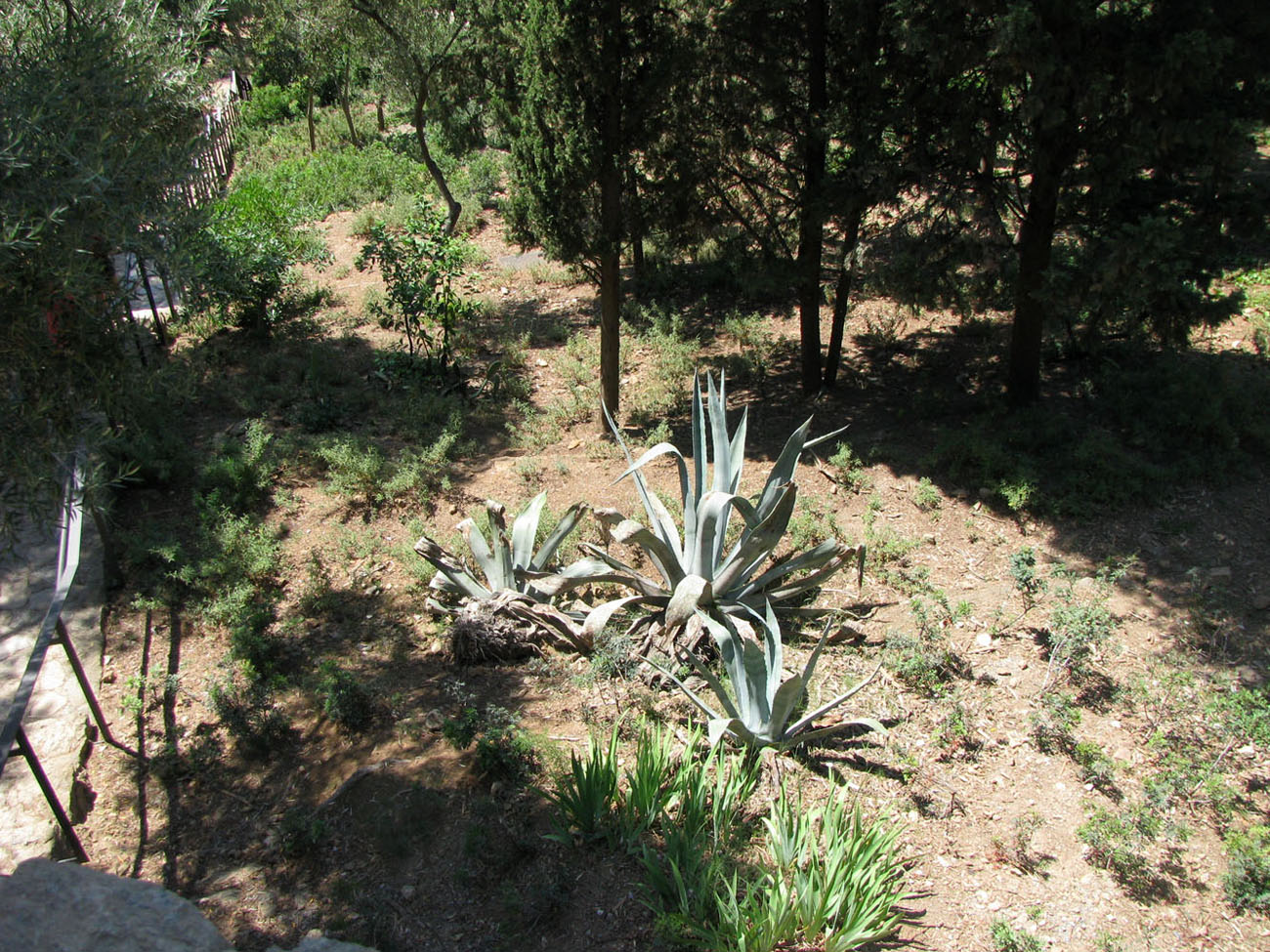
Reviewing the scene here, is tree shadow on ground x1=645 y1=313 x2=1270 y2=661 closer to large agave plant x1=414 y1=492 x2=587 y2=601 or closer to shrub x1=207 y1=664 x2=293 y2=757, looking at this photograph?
large agave plant x1=414 y1=492 x2=587 y2=601

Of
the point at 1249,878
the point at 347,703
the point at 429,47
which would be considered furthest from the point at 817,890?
the point at 429,47

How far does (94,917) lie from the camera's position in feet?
9.15

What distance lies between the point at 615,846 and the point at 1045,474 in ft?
15.0

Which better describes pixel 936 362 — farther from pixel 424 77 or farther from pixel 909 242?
pixel 424 77

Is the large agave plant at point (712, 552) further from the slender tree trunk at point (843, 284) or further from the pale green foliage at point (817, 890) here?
the slender tree trunk at point (843, 284)

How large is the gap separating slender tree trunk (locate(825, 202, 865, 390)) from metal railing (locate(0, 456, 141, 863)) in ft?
19.1

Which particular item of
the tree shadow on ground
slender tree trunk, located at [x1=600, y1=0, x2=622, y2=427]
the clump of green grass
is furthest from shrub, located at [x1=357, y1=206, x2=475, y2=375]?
the clump of green grass

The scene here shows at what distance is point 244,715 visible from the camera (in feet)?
14.7

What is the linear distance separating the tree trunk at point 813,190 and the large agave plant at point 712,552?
117 inches

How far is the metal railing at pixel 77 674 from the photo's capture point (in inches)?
130

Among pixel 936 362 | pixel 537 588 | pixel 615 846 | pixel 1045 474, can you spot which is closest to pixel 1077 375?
pixel 936 362

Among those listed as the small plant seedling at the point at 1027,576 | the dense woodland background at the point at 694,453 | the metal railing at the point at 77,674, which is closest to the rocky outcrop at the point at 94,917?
the metal railing at the point at 77,674

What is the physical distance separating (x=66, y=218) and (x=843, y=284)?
20.1 feet

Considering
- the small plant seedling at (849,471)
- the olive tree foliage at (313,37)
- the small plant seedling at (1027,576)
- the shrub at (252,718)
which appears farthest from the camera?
the olive tree foliage at (313,37)
